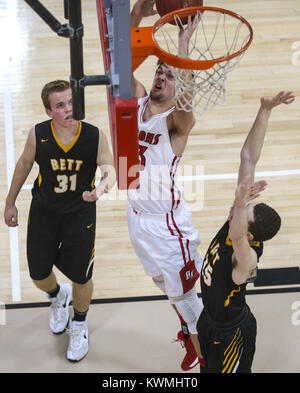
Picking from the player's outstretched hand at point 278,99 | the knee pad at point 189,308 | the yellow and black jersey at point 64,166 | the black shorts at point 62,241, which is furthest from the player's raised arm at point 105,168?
the player's outstretched hand at point 278,99

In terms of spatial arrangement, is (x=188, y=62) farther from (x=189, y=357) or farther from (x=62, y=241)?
(x=189, y=357)

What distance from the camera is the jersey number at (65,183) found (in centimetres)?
398

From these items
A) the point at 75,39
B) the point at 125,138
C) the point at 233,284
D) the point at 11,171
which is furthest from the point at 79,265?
the point at 11,171

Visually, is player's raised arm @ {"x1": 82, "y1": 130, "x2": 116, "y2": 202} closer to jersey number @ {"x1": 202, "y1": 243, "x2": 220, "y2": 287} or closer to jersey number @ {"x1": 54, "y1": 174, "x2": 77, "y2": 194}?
jersey number @ {"x1": 54, "y1": 174, "x2": 77, "y2": 194}

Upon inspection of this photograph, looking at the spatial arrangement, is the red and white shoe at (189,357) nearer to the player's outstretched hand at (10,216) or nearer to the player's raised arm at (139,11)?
the player's outstretched hand at (10,216)

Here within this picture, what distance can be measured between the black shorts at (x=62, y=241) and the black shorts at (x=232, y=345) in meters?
0.98

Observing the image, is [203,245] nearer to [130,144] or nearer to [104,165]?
[104,165]

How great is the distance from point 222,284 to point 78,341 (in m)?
1.31

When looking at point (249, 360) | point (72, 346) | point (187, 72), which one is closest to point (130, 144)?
point (187, 72)

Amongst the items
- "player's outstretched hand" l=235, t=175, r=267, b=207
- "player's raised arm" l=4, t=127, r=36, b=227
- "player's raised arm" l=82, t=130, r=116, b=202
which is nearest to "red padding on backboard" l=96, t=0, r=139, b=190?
"player's outstretched hand" l=235, t=175, r=267, b=207

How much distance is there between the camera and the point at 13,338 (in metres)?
4.54

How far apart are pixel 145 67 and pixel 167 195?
117 inches

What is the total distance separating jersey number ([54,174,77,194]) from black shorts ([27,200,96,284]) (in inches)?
6.6

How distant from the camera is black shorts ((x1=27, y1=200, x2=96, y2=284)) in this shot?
4090 millimetres
